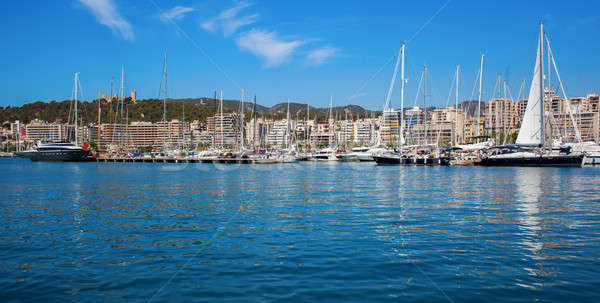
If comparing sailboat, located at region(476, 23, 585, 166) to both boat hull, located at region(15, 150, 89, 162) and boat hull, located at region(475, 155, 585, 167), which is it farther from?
boat hull, located at region(15, 150, 89, 162)

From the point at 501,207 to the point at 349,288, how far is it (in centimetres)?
1305

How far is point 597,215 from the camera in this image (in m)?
16.3

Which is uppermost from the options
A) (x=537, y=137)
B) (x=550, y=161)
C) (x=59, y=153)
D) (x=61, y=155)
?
(x=537, y=137)

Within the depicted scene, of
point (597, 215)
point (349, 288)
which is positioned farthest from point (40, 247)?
point (597, 215)

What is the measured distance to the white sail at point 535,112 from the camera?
177ft

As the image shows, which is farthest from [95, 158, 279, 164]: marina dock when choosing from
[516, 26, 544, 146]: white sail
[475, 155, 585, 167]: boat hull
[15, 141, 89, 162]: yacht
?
[516, 26, 544, 146]: white sail

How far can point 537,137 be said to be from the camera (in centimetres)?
5553

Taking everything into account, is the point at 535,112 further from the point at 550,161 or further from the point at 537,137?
the point at 550,161

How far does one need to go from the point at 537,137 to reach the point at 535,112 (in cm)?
315

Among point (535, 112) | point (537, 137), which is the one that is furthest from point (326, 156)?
point (535, 112)

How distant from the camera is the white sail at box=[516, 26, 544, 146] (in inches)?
2127

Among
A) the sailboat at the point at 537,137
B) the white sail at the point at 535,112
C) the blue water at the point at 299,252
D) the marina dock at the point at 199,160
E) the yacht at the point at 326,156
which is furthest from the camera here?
the yacht at the point at 326,156

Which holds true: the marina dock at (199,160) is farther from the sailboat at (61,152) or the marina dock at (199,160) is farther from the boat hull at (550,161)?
the boat hull at (550,161)

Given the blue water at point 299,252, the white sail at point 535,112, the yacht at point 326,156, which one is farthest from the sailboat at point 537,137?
the yacht at point 326,156
